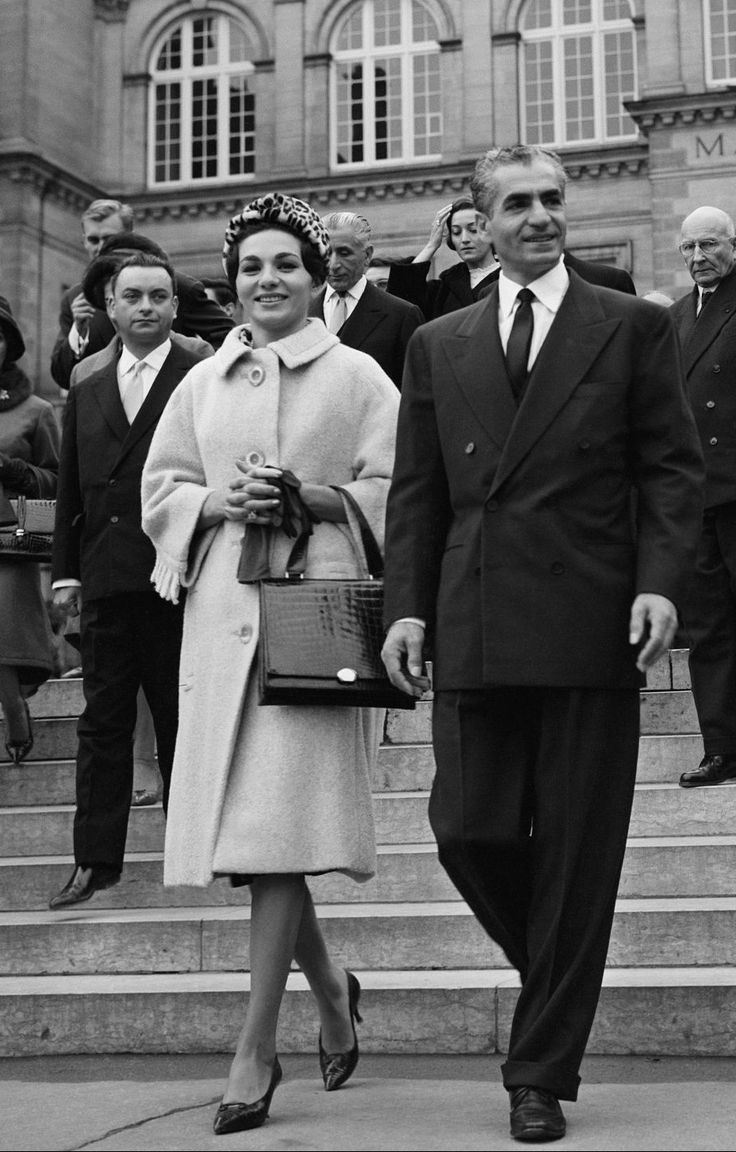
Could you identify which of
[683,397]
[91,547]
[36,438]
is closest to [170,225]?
[36,438]

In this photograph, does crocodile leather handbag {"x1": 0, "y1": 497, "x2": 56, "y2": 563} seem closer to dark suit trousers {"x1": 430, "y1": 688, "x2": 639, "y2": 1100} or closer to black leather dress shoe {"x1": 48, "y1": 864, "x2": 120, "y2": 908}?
black leather dress shoe {"x1": 48, "y1": 864, "x2": 120, "y2": 908}

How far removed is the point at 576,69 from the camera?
111 feet

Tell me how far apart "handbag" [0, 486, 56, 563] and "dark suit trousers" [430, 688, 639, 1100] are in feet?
13.9

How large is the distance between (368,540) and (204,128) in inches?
1298

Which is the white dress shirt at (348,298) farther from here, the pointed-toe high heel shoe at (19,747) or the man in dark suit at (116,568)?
the pointed-toe high heel shoe at (19,747)

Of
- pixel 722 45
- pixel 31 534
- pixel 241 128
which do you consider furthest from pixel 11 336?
pixel 241 128

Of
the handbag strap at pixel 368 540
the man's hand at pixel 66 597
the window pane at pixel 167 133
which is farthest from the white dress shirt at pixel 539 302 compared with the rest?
the window pane at pixel 167 133

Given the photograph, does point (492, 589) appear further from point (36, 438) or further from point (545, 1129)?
point (36, 438)

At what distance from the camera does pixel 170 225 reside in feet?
117

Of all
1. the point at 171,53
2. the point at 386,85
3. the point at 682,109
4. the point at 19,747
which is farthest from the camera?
the point at 171,53

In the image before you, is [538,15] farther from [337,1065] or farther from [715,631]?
[337,1065]

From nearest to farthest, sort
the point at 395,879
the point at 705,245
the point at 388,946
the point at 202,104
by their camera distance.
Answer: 1. the point at 388,946
2. the point at 395,879
3. the point at 705,245
4. the point at 202,104

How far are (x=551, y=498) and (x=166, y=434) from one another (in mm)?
1204

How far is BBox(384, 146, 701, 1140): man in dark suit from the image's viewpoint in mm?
4277
